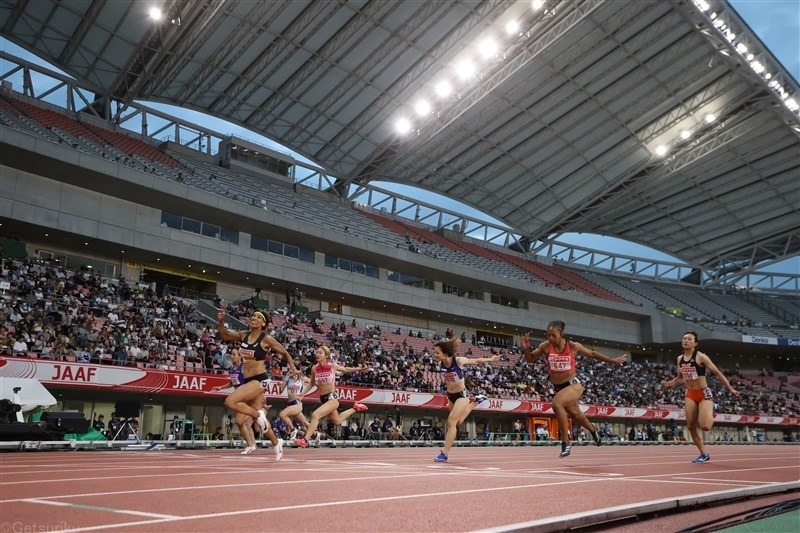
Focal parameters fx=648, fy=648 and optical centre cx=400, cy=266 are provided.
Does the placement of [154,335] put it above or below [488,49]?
below

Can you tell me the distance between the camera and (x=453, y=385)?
1137 cm

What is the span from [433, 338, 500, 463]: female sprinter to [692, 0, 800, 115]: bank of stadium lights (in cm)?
3110

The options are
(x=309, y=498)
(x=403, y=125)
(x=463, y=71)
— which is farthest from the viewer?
(x=403, y=125)

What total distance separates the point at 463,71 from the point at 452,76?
4.64 feet

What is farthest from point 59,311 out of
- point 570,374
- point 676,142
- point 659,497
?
point 676,142

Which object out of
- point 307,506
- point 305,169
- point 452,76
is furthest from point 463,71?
point 307,506

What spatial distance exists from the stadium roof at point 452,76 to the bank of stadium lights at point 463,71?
0.14 metres

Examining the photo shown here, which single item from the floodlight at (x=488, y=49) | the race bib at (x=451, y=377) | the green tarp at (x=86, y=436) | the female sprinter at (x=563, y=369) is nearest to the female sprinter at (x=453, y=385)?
the race bib at (x=451, y=377)

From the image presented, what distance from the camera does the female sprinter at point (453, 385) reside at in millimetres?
10867

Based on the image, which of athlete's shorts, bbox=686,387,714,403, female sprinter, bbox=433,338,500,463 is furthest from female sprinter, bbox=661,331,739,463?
female sprinter, bbox=433,338,500,463

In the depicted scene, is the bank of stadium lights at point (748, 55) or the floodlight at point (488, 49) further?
the bank of stadium lights at point (748, 55)

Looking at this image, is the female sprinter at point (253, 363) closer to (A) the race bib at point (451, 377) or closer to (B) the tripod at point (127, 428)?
(A) the race bib at point (451, 377)

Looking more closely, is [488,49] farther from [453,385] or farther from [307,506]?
[307,506]

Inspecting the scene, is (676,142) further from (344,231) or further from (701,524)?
(701,524)
